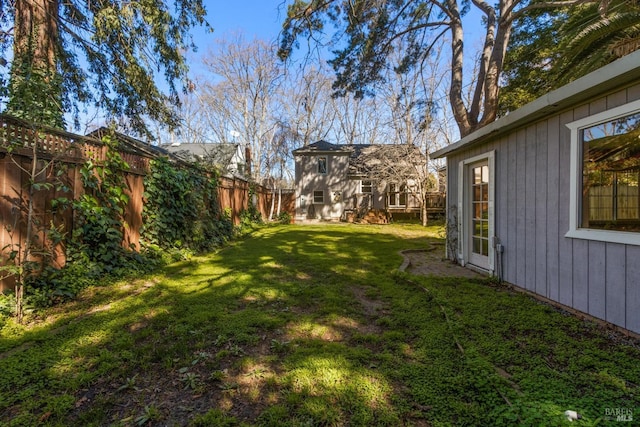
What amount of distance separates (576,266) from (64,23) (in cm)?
975

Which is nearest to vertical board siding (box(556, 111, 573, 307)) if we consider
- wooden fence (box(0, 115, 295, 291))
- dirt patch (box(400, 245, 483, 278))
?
dirt patch (box(400, 245, 483, 278))

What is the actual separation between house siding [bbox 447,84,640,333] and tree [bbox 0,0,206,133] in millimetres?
6645

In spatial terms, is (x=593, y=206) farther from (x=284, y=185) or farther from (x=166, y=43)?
(x=284, y=185)

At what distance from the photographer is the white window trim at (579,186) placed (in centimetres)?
276

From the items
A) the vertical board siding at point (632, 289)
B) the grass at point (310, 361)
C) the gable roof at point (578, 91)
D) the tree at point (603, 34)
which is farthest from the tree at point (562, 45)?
the grass at point (310, 361)

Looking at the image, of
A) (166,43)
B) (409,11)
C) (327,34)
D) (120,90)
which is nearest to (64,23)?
(120,90)

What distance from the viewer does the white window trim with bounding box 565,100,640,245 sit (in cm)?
276

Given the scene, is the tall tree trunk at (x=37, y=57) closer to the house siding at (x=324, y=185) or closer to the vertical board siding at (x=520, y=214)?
the vertical board siding at (x=520, y=214)

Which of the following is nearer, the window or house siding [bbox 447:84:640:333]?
house siding [bbox 447:84:640:333]

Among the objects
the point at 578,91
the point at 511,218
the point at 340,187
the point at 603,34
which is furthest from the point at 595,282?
the point at 340,187

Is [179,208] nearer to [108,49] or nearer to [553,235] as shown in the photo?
[108,49]

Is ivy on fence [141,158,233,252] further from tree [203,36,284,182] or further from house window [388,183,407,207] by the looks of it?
house window [388,183,407,207]

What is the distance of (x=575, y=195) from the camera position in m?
3.17

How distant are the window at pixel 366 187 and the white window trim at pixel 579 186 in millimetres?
15768
